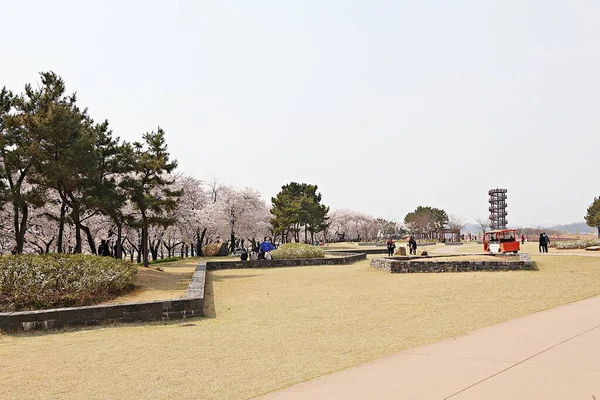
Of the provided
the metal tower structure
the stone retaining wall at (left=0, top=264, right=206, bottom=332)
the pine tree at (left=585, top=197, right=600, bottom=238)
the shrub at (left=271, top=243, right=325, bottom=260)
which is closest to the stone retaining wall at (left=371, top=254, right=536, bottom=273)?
the shrub at (left=271, top=243, right=325, bottom=260)

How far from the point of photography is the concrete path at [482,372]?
186 inches

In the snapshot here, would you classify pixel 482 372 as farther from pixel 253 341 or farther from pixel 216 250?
pixel 216 250

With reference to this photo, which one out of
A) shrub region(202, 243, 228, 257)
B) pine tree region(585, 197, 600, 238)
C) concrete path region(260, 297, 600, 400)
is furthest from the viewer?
pine tree region(585, 197, 600, 238)

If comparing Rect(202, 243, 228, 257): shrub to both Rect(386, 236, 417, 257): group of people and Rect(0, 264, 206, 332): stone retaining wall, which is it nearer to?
Rect(386, 236, 417, 257): group of people

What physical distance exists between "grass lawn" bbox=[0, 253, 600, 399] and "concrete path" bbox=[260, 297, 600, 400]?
1.60 feet

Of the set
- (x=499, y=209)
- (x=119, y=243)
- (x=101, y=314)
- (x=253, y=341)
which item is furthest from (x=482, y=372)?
(x=499, y=209)

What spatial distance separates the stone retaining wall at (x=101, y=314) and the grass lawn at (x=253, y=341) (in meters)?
0.41

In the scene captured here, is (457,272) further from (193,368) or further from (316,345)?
(193,368)

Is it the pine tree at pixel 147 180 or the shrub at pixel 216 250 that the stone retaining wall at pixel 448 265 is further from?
the shrub at pixel 216 250

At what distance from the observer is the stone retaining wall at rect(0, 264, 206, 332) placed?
9.61m

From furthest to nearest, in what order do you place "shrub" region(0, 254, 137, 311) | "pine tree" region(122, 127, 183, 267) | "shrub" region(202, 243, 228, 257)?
1. "shrub" region(202, 243, 228, 257)
2. "pine tree" region(122, 127, 183, 267)
3. "shrub" region(0, 254, 137, 311)

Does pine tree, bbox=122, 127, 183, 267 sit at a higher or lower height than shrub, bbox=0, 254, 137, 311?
higher

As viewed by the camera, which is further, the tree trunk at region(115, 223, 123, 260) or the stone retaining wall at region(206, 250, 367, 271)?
the tree trunk at region(115, 223, 123, 260)

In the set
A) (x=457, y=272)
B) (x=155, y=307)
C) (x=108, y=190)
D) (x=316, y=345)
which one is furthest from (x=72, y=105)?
(x=316, y=345)
